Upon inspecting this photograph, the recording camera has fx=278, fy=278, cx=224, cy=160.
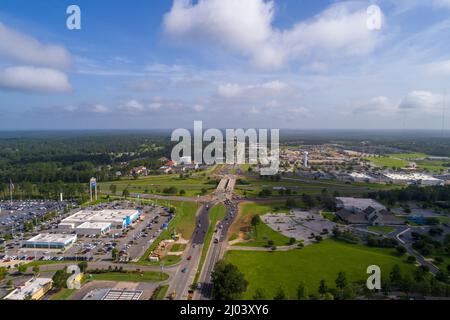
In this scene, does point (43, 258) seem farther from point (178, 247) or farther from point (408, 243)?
point (408, 243)

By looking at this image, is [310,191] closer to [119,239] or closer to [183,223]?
[183,223]

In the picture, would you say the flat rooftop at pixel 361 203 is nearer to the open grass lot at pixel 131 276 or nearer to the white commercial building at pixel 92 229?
the open grass lot at pixel 131 276

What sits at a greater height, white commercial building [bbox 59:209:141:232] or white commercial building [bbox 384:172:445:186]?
white commercial building [bbox 384:172:445:186]

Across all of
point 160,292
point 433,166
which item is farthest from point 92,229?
point 433,166

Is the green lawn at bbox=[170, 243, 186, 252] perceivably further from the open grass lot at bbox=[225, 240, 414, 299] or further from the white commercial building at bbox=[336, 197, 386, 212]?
the white commercial building at bbox=[336, 197, 386, 212]

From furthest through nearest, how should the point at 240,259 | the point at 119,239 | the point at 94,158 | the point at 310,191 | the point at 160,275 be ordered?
the point at 94,158, the point at 310,191, the point at 119,239, the point at 240,259, the point at 160,275

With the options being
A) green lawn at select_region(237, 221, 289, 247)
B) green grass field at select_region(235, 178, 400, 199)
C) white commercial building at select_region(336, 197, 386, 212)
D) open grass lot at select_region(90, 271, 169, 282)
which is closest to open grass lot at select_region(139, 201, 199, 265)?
open grass lot at select_region(90, 271, 169, 282)

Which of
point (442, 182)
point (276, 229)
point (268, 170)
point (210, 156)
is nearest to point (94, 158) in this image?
point (210, 156)
